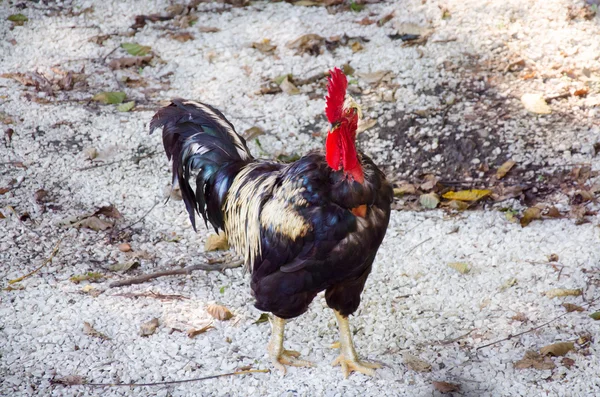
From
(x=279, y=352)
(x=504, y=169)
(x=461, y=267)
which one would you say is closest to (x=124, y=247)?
(x=279, y=352)

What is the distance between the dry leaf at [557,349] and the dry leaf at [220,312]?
1833mm

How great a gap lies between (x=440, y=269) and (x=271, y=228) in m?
1.51

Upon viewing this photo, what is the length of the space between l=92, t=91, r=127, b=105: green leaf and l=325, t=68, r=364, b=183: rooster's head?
3604mm

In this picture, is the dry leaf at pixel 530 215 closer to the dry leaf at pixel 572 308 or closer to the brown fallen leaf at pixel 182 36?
the dry leaf at pixel 572 308

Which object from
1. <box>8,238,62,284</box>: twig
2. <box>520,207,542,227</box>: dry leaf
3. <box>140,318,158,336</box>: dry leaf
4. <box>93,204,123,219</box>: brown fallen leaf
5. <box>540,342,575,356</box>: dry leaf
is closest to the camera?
<box>540,342,575,356</box>: dry leaf

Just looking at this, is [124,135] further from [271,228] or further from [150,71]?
[271,228]

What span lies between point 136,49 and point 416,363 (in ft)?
14.8

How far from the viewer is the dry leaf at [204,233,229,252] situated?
487cm

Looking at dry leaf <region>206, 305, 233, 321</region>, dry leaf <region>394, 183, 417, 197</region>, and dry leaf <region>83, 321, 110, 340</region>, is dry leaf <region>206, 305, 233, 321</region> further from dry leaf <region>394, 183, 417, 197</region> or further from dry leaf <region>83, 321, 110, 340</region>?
dry leaf <region>394, 183, 417, 197</region>

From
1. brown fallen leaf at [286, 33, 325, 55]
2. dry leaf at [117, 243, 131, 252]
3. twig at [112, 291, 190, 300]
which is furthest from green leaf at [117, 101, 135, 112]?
twig at [112, 291, 190, 300]

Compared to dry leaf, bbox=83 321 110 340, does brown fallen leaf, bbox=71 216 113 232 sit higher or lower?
higher

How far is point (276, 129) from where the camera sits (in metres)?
5.88

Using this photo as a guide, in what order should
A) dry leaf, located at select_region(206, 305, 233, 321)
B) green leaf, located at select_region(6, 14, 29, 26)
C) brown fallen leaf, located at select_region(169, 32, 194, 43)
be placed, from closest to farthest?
dry leaf, located at select_region(206, 305, 233, 321) < brown fallen leaf, located at select_region(169, 32, 194, 43) < green leaf, located at select_region(6, 14, 29, 26)

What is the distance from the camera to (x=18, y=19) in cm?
743
